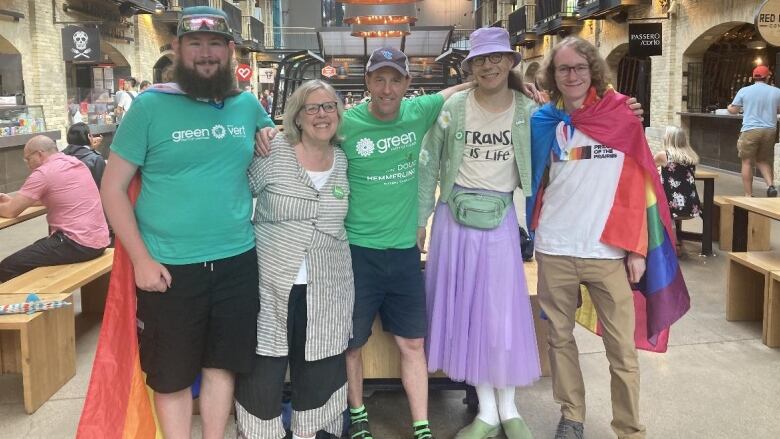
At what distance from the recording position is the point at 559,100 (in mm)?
3051

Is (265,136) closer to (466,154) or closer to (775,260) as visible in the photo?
(466,154)

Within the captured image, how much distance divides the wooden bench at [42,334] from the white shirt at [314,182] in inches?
70.4

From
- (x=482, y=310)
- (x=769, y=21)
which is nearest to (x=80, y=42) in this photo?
(x=769, y=21)

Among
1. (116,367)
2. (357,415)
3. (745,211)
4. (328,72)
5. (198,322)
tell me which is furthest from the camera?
(328,72)

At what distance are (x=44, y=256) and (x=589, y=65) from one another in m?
3.81

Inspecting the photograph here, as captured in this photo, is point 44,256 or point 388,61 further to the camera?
point 44,256

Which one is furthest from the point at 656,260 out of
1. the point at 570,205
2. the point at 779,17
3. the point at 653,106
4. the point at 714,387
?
the point at 653,106

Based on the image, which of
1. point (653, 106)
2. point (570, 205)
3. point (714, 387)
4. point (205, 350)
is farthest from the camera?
point (653, 106)

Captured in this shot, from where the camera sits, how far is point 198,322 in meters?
2.55

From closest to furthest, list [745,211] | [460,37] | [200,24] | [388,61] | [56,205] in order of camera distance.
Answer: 1. [200,24]
2. [388,61]
3. [56,205]
4. [745,211]
5. [460,37]

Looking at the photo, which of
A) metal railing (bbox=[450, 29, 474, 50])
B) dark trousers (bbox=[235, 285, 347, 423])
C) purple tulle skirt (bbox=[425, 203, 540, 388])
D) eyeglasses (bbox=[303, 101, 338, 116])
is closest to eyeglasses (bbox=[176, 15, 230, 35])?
eyeglasses (bbox=[303, 101, 338, 116])

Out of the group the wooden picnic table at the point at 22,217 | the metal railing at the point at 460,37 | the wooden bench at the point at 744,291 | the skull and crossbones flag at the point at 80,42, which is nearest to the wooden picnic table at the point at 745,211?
the wooden bench at the point at 744,291

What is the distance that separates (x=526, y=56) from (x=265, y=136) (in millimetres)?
26519

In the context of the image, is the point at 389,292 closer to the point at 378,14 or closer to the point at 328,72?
the point at 378,14
